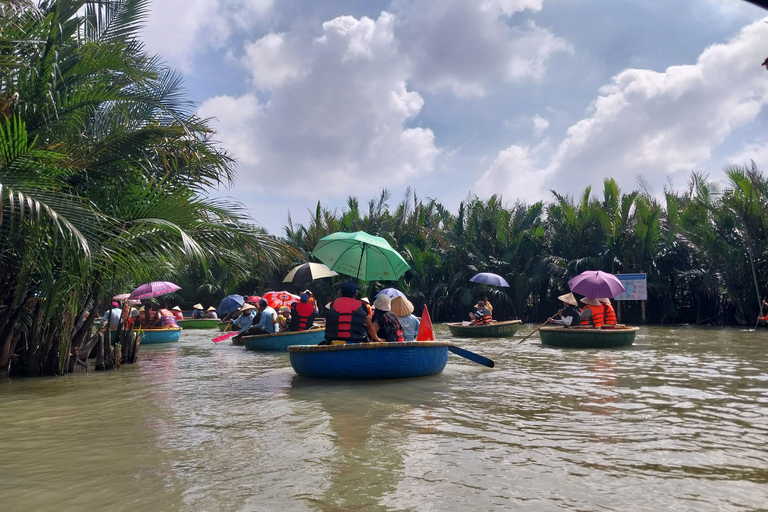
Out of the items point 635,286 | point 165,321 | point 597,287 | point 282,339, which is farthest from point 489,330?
point 165,321

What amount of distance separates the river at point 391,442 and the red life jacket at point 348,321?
0.80 meters

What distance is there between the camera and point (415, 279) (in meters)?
31.4

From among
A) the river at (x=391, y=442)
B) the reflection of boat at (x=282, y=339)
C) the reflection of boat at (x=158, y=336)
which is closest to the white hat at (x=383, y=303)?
the river at (x=391, y=442)

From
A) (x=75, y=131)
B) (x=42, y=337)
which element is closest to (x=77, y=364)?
(x=42, y=337)

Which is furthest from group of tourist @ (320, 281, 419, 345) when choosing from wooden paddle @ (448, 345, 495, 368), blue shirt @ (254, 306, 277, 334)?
blue shirt @ (254, 306, 277, 334)

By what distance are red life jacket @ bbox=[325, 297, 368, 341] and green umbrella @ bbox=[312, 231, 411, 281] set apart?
198cm

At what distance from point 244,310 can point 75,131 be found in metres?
10.0

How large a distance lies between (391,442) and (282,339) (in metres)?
10.2

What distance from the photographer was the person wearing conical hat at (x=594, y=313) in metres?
15.5

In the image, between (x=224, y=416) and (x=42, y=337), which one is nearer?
(x=224, y=416)

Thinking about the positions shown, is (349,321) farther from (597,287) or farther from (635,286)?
(635,286)

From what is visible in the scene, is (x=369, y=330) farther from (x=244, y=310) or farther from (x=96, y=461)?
(x=244, y=310)

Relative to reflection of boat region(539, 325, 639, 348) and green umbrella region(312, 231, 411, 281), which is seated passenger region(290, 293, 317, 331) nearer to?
green umbrella region(312, 231, 411, 281)

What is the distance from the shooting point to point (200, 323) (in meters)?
28.4
